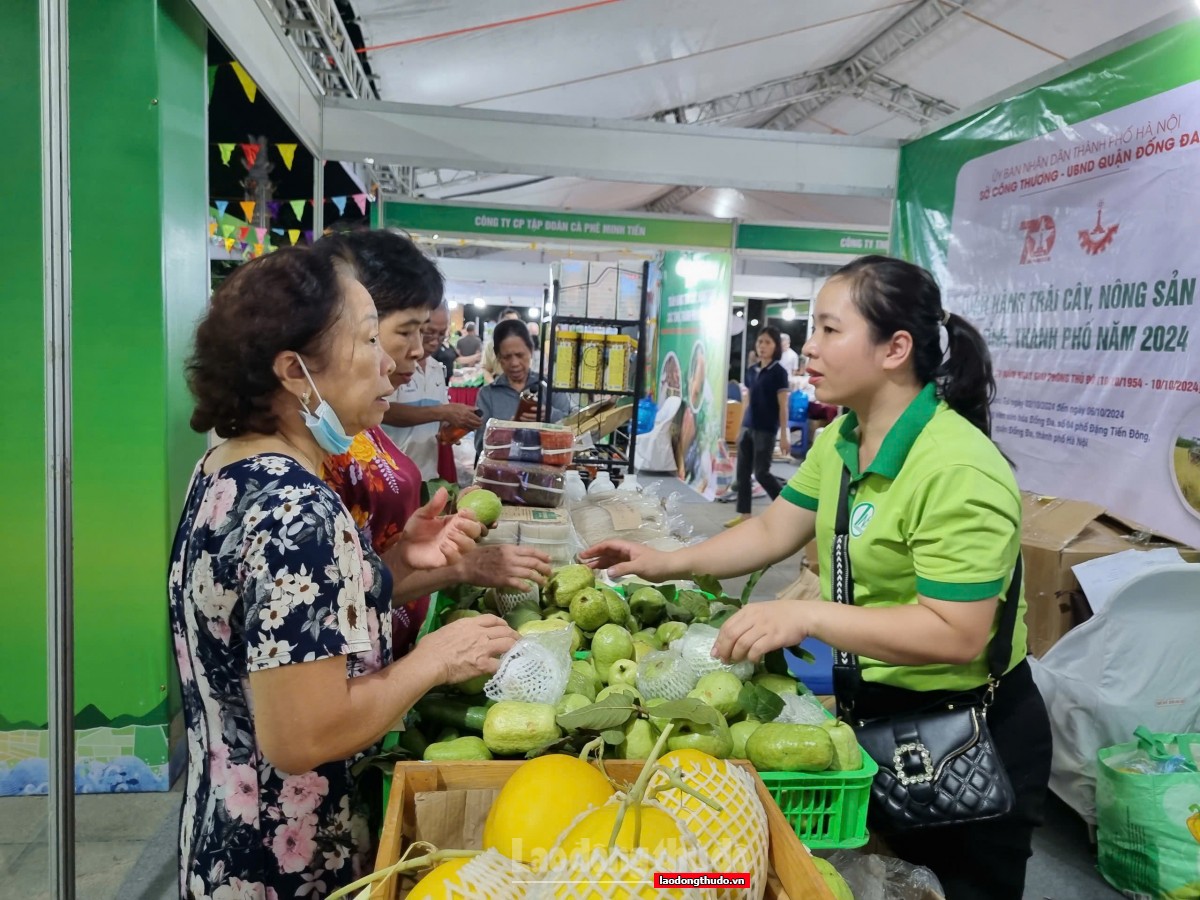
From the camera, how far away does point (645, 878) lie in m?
0.66

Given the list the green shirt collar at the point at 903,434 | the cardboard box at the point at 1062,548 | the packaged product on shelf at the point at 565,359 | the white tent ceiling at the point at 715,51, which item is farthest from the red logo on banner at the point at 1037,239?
the packaged product on shelf at the point at 565,359

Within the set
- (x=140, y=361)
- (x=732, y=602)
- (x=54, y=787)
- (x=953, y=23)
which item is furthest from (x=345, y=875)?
(x=953, y=23)

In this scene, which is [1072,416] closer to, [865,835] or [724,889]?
[865,835]

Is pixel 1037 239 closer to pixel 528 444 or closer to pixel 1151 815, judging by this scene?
pixel 1151 815

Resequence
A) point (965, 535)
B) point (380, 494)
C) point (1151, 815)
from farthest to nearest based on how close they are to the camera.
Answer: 1. point (1151, 815)
2. point (380, 494)
3. point (965, 535)

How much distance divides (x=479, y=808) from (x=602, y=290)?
17.4 feet

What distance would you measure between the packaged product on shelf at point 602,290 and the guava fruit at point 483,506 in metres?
4.12

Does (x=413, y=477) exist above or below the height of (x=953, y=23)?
below

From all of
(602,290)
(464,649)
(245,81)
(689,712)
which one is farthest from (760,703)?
(602,290)

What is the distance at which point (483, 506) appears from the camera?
2008 millimetres

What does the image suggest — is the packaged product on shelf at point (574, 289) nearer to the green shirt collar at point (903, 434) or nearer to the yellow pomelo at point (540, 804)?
the green shirt collar at point (903, 434)

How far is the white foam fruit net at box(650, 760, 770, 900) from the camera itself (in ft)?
2.58

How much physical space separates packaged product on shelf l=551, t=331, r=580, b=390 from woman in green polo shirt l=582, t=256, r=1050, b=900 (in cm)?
431

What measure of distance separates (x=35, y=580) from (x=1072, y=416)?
12.7 ft
